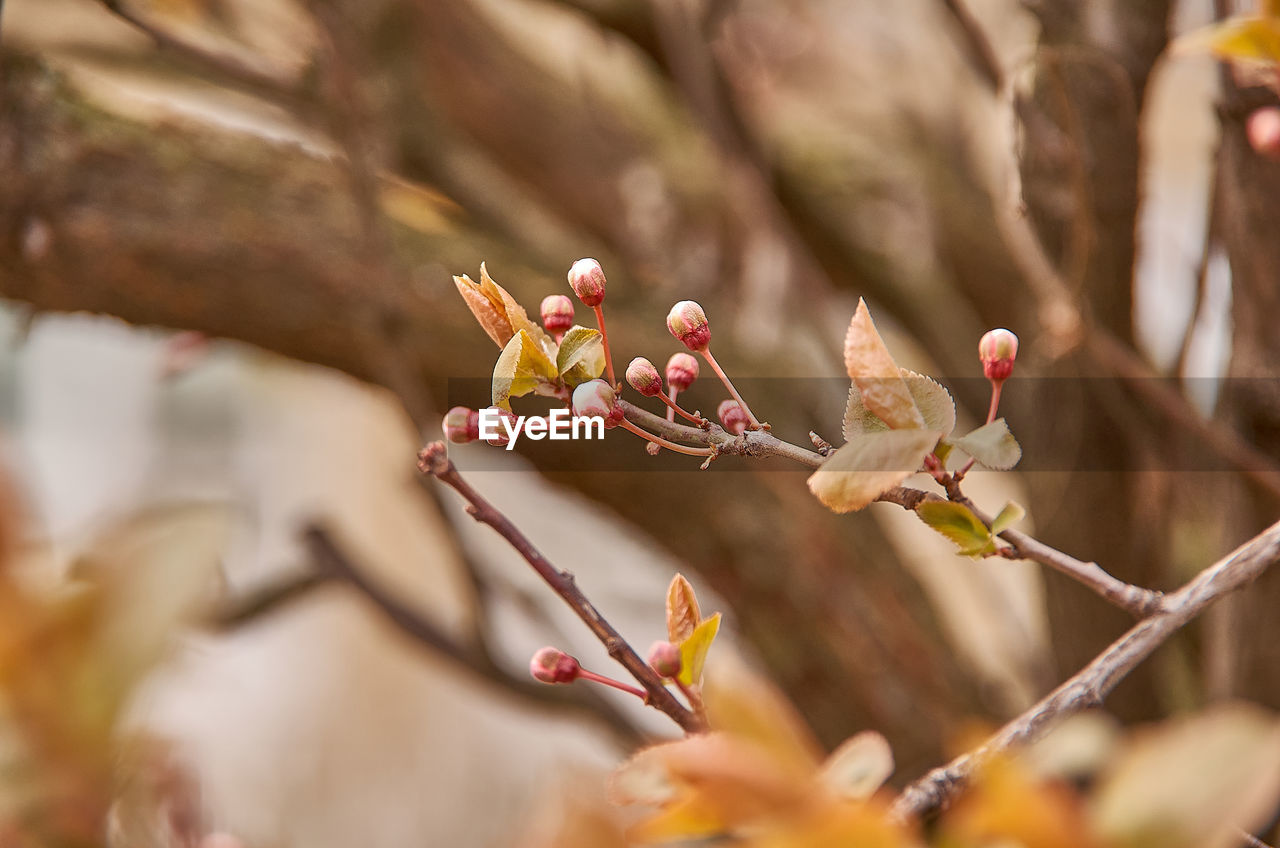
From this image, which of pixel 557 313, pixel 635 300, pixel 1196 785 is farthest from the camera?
pixel 635 300

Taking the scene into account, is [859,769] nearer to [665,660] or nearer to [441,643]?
[665,660]

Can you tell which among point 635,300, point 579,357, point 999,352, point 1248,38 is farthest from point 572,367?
point 635,300

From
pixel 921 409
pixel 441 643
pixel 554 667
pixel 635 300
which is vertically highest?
pixel 921 409

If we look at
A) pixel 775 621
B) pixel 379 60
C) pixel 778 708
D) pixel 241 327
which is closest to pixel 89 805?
pixel 778 708

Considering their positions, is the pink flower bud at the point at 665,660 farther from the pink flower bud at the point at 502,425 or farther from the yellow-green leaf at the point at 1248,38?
the yellow-green leaf at the point at 1248,38

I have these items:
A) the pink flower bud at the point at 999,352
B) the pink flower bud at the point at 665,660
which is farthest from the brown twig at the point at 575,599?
the pink flower bud at the point at 999,352

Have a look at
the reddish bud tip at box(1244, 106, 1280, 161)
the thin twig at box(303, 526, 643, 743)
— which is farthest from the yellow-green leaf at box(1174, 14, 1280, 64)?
the thin twig at box(303, 526, 643, 743)
